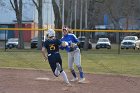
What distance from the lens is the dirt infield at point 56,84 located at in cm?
1198

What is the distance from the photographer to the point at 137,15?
82.4 m

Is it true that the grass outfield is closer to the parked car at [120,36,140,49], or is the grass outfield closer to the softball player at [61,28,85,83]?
the softball player at [61,28,85,83]

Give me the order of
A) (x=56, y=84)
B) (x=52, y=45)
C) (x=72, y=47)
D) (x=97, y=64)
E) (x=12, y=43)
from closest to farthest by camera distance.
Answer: (x=52, y=45) < (x=56, y=84) < (x=72, y=47) < (x=97, y=64) < (x=12, y=43)

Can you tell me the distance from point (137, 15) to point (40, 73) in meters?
67.8

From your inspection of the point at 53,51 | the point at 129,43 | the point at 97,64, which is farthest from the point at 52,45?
the point at 129,43

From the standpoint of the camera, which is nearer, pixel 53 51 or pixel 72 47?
pixel 53 51

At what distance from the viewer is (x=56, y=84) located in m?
13.2

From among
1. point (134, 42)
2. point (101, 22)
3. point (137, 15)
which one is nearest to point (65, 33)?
point (134, 42)

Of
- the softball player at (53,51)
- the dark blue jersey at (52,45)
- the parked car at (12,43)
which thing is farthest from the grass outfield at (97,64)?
the parked car at (12,43)

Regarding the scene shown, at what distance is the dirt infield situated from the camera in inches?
472

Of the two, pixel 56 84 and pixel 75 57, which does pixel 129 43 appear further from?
pixel 56 84

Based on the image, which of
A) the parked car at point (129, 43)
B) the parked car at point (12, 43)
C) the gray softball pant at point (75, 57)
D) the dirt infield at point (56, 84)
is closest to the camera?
the dirt infield at point (56, 84)

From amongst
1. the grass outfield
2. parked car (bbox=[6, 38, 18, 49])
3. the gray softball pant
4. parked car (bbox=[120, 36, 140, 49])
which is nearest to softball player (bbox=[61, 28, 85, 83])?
the gray softball pant

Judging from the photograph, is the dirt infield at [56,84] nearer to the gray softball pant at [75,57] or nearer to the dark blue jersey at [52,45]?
the gray softball pant at [75,57]
